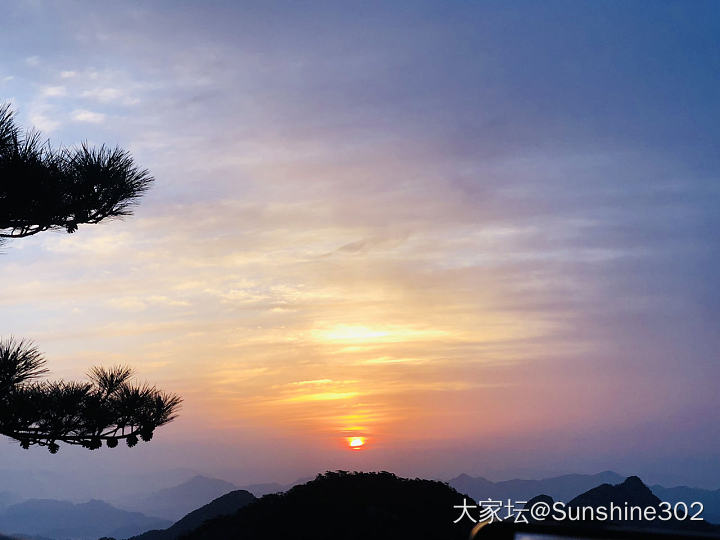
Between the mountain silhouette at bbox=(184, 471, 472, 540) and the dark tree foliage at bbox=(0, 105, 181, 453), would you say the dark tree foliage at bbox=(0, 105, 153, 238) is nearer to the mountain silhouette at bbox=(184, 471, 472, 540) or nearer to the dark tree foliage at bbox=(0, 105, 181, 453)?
the dark tree foliage at bbox=(0, 105, 181, 453)

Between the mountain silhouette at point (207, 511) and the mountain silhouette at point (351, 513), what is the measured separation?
18.8 ft

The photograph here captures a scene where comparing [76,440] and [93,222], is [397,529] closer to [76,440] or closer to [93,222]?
[76,440]

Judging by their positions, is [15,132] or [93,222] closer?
[15,132]

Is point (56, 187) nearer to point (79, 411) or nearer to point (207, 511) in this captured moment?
point (79, 411)

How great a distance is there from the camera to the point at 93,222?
10.4 meters

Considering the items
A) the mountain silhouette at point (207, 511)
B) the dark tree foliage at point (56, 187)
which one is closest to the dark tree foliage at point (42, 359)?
the dark tree foliage at point (56, 187)

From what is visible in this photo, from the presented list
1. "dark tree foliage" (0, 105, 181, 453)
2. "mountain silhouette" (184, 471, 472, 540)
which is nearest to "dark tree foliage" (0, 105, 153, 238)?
"dark tree foliage" (0, 105, 181, 453)

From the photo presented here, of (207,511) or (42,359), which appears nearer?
(42,359)

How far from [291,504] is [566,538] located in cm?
888

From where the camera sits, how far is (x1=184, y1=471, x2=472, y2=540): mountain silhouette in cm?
910

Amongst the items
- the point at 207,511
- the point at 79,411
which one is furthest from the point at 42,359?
the point at 207,511

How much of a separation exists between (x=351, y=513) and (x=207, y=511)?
25.2 feet

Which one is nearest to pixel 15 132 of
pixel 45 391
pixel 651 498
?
pixel 45 391

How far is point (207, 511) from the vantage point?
52.5 ft
